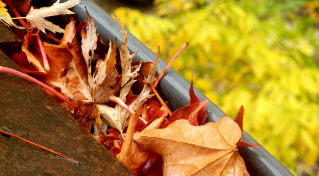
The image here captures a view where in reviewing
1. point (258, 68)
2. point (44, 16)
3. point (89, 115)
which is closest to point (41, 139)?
point (89, 115)

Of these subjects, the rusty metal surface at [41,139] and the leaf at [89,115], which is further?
the leaf at [89,115]

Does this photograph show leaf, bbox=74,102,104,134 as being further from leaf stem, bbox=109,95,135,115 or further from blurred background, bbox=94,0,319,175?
blurred background, bbox=94,0,319,175

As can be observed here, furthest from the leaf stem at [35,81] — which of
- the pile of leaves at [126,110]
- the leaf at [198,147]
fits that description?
the leaf at [198,147]

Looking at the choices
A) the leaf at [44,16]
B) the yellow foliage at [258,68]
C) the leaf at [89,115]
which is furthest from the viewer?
the yellow foliage at [258,68]

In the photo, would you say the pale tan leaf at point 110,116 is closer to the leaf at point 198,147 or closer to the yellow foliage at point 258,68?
the leaf at point 198,147

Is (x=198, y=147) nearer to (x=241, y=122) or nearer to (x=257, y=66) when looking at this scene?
(x=241, y=122)

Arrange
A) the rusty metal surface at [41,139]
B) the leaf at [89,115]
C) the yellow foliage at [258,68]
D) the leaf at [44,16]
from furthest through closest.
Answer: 1. the yellow foliage at [258,68]
2. the leaf at [44,16]
3. the leaf at [89,115]
4. the rusty metal surface at [41,139]

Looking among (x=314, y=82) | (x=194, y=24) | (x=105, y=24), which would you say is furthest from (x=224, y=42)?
(x=105, y=24)

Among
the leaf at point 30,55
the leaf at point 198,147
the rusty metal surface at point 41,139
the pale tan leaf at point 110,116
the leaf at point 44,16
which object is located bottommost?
the leaf at point 198,147
